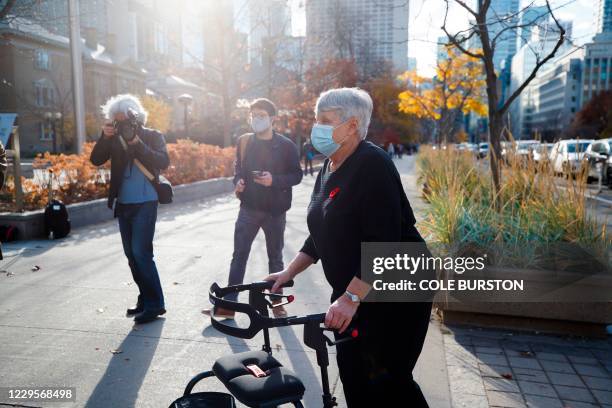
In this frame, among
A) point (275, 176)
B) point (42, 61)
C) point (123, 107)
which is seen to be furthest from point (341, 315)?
point (42, 61)

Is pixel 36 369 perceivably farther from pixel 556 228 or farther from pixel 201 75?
pixel 201 75

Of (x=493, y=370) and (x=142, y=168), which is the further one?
(x=142, y=168)

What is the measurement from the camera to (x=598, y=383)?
3633 millimetres

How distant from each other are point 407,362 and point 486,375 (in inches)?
70.2

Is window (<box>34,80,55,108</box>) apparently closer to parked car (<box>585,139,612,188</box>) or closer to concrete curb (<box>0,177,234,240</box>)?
concrete curb (<box>0,177,234,240</box>)

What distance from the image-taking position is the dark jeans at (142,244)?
466 centimetres

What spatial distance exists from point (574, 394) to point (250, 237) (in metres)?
2.86

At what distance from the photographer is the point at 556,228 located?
16.3 feet

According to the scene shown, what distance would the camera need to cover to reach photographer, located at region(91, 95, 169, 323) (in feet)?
15.2

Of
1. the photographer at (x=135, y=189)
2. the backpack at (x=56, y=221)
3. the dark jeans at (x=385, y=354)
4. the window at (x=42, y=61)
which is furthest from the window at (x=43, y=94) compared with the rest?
the dark jeans at (x=385, y=354)

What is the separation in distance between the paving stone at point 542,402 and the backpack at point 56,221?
7.30 m

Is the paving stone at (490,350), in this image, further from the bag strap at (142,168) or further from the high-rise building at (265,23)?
the high-rise building at (265,23)

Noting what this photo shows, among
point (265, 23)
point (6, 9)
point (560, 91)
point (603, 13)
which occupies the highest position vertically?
point (560, 91)

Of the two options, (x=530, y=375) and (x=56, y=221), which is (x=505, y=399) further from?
(x=56, y=221)
